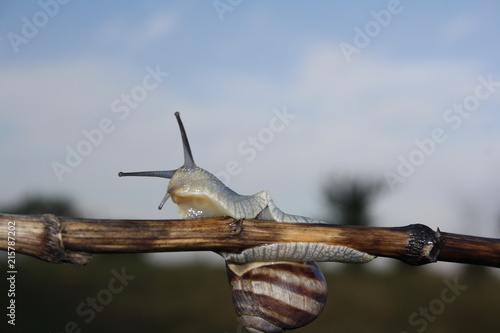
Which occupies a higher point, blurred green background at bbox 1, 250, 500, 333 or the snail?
blurred green background at bbox 1, 250, 500, 333

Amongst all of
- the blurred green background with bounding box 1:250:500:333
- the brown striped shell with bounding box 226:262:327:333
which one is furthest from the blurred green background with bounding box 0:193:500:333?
the brown striped shell with bounding box 226:262:327:333

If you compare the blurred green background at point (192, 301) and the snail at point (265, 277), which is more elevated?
the blurred green background at point (192, 301)

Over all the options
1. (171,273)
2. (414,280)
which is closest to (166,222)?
(171,273)

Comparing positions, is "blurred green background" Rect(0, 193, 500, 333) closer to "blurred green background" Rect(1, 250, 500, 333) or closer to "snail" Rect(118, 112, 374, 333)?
"blurred green background" Rect(1, 250, 500, 333)

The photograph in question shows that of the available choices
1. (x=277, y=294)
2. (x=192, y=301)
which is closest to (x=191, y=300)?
(x=192, y=301)

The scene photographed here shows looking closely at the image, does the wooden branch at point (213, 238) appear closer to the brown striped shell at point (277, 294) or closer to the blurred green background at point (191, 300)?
the brown striped shell at point (277, 294)

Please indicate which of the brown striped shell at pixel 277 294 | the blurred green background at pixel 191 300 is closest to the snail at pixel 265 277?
the brown striped shell at pixel 277 294
